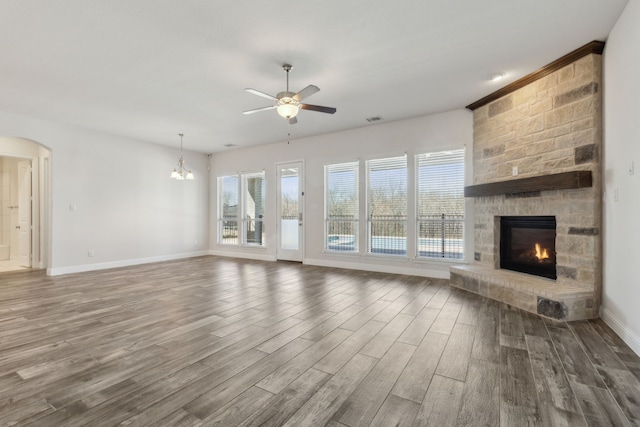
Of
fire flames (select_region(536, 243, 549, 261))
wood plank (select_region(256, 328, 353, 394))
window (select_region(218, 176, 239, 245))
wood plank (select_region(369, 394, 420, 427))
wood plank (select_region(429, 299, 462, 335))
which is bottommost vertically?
wood plank (select_region(256, 328, 353, 394))

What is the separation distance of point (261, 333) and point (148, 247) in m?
5.72

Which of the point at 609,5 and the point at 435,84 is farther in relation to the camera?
the point at 435,84

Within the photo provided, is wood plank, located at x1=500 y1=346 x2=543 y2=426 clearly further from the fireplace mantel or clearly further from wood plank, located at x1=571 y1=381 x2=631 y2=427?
the fireplace mantel

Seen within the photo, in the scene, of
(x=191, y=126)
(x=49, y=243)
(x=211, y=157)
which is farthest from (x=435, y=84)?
(x=49, y=243)

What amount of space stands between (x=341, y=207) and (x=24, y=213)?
713 centimetres

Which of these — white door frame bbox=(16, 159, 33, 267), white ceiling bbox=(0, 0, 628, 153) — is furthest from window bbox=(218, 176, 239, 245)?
white door frame bbox=(16, 159, 33, 267)

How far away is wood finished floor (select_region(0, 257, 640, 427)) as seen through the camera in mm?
1721

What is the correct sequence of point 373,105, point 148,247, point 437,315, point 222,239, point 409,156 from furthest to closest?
point 222,239 < point 148,247 < point 409,156 < point 373,105 < point 437,315

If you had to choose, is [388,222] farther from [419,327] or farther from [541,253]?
Answer: [419,327]

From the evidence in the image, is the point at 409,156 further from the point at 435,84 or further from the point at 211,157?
the point at 211,157

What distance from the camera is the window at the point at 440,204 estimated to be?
5199 mm

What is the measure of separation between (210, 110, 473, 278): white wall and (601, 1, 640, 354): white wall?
77.5 inches

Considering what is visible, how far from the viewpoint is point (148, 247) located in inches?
288

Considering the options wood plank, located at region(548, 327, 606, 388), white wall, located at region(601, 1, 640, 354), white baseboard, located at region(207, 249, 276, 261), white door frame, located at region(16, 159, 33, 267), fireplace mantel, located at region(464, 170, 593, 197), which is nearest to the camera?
wood plank, located at region(548, 327, 606, 388)
